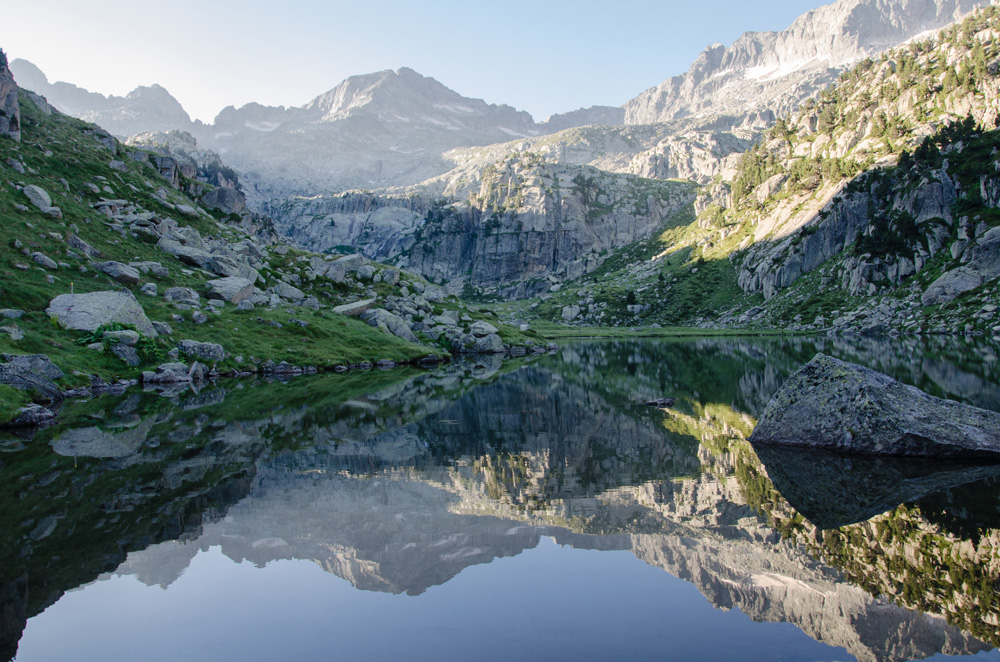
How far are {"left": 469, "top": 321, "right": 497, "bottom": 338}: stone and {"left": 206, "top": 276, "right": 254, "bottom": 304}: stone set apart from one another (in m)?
34.7

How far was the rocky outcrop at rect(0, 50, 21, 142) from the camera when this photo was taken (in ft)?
226

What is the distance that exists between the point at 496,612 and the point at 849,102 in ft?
707

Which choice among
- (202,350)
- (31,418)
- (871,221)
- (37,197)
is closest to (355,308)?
(202,350)

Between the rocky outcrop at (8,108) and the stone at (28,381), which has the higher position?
the rocky outcrop at (8,108)

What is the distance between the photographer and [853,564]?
10625mm

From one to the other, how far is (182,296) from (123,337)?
1503 centimetres

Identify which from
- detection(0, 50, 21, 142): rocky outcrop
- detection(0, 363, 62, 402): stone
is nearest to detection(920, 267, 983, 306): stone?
detection(0, 363, 62, 402): stone

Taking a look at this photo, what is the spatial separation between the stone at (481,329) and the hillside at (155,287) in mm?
407

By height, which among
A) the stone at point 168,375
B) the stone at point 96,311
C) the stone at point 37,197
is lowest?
the stone at point 168,375

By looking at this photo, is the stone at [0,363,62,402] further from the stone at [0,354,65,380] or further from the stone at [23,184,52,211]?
the stone at [23,184,52,211]

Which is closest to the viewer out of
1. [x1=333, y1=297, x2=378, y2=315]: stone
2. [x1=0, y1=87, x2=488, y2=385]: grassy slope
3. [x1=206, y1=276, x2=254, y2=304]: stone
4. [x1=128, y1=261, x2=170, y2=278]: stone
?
[x1=0, y1=87, x2=488, y2=385]: grassy slope

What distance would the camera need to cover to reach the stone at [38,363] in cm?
3309

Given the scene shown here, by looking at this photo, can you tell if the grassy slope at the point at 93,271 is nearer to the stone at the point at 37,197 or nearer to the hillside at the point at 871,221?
the stone at the point at 37,197

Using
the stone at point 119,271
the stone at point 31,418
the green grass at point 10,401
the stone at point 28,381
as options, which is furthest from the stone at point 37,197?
the stone at point 31,418
